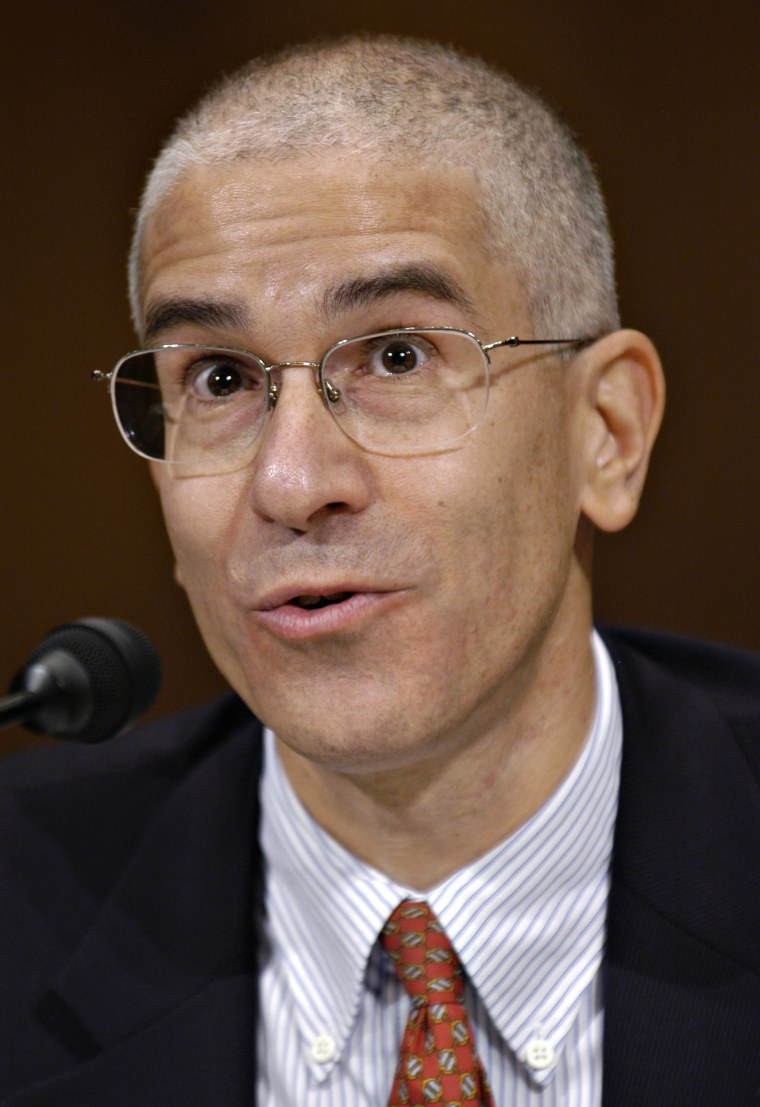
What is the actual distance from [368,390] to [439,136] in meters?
0.36

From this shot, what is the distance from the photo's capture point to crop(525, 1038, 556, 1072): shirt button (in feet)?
5.34

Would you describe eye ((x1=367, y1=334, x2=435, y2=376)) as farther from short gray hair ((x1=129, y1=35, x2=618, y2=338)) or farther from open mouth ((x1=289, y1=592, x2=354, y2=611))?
open mouth ((x1=289, y1=592, x2=354, y2=611))

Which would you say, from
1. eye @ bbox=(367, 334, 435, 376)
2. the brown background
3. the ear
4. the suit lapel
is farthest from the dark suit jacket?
eye @ bbox=(367, 334, 435, 376)

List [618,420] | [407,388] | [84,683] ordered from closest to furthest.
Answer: [84,683], [407,388], [618,420]

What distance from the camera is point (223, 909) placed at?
187 centimetres

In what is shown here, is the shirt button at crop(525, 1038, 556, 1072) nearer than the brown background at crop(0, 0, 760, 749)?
Yes

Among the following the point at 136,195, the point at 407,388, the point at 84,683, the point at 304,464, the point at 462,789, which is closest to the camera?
the point at 84,683

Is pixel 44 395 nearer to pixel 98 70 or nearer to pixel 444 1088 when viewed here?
pixel 98 70

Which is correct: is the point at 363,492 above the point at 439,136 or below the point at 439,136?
below

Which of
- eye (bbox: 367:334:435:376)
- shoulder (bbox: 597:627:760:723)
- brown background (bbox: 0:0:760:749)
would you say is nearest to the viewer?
eye (bbox: 367:334:435:376)

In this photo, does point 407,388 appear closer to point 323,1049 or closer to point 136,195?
point 323,1049

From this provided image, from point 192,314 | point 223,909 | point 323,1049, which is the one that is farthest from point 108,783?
point 192,314

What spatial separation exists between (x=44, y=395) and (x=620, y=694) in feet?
4.79

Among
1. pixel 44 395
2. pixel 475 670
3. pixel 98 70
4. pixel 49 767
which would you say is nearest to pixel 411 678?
pixel 475 670
